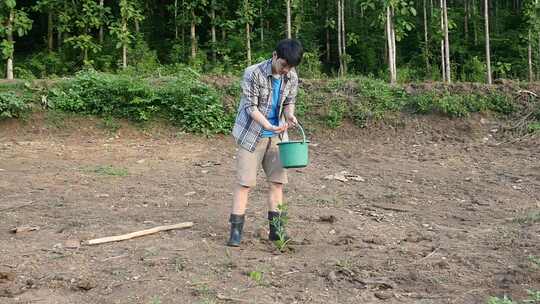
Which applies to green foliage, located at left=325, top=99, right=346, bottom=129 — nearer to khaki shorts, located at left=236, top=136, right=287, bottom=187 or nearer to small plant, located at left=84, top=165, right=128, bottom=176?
small plant, located at left=84, top=165, right=128, bottom=176

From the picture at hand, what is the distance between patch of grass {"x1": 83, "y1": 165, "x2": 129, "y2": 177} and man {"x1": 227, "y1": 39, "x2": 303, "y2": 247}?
318 cm

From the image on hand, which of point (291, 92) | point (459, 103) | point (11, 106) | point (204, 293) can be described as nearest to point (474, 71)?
point (459, 103)

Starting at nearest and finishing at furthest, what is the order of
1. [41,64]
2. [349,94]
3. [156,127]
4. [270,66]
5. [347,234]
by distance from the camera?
1. [270,66]
2. [347,234]
3. [156,127]
4. [349,94]
5. [41,64]

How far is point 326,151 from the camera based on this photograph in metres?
9.01

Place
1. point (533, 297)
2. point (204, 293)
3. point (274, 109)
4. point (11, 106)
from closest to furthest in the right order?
point (533, 297)
point (204, 293)
point (274, 109)
point (11, 106)

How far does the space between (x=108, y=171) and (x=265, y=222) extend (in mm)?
2887

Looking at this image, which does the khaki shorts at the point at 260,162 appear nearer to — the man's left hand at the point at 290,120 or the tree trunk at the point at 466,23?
the man's left hand at the point at 290,120

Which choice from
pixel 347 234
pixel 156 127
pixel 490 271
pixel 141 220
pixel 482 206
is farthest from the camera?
pixel 156 127

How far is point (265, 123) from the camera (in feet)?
13.7

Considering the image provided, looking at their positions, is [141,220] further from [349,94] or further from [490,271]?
[349,94]

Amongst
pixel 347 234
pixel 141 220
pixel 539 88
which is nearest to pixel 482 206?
pixel 347 234

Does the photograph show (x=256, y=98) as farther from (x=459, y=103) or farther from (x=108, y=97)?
(x=459, y=103)

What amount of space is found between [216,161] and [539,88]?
6.02 m

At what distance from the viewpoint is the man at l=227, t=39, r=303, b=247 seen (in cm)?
423
